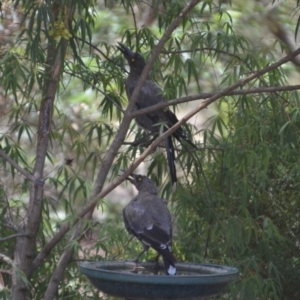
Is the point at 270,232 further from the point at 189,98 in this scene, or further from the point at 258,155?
the point at 189,98

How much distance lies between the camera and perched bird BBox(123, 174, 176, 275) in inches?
120

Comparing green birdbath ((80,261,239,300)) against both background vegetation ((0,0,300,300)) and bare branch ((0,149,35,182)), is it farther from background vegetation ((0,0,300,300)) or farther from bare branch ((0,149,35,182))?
bare branch ((0,149,35,182))

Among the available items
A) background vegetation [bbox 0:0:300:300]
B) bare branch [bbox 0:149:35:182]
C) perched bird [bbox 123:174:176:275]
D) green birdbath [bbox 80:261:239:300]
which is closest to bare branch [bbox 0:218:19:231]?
background vegetation [bbox 0:0:300:300]

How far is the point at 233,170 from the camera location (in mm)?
3982

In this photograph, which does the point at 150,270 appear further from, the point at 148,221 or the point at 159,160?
the point at 159,160

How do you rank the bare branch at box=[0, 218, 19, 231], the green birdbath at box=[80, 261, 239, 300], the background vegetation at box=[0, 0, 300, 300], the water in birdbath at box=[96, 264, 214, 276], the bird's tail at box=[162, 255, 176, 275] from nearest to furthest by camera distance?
1. the green birdbath at box=[80, 261, 239, 300]
2. the bird's tail at box=[162, 255, 176, 275]
3. the water in birdbath at box=[96, 264, 214, 276]
4. the background vegetation at box=[0, 0, 300, 300]
5. the bare branch at box=[0, 218, 19, 231]

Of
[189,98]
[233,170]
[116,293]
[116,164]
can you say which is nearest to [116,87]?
[116,164]

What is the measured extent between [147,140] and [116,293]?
5.05 ft

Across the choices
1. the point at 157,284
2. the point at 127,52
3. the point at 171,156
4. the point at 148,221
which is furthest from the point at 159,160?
the point at 157,284

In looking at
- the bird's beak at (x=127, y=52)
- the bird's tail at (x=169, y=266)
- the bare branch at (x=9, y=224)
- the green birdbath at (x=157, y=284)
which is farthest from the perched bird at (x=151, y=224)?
the bird's beak at (x=127, y=52)

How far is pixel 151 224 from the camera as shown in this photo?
10.6 ft

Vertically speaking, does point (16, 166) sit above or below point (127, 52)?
below

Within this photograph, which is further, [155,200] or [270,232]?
[270,232]

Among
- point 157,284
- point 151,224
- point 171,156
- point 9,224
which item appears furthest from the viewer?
point 171,156
